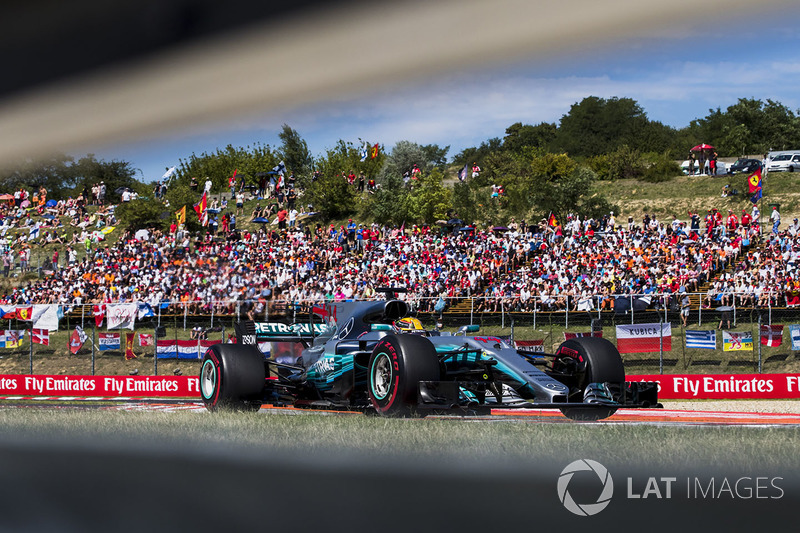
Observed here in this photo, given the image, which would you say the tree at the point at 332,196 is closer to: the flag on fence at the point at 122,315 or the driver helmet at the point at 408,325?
the flag on fence at the point at 122,315

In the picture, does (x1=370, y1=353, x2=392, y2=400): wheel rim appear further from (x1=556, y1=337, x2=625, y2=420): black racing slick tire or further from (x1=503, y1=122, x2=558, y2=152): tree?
(x1=503, y1=122, x2=558, y2=152): tree

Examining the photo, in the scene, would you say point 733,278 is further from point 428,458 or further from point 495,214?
point 428,458

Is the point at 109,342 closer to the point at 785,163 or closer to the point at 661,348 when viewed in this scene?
the point at 661,348

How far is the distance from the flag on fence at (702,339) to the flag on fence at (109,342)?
56.1ft

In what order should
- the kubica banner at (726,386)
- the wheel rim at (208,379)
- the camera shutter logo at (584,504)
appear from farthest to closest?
the kubica banner at (726,386)
the wheel rim at (208,379)
the camera shutter logo at (584,504)

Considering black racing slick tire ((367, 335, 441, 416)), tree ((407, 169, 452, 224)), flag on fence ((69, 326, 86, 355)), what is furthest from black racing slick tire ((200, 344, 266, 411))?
tree ((407, 169, 452, 224))

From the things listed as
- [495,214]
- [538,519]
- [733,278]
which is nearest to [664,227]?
[733,278]

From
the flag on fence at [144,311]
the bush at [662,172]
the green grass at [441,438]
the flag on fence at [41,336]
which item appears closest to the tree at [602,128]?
the bush at [662,172]

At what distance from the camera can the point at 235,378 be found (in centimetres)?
1255

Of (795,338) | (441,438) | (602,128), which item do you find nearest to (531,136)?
(602,128)

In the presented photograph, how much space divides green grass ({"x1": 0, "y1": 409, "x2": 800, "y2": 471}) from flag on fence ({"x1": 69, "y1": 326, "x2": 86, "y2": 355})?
17.1 metres

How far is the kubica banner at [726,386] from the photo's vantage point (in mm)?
19828

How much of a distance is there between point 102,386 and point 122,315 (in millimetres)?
2601

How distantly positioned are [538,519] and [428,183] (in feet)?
157
